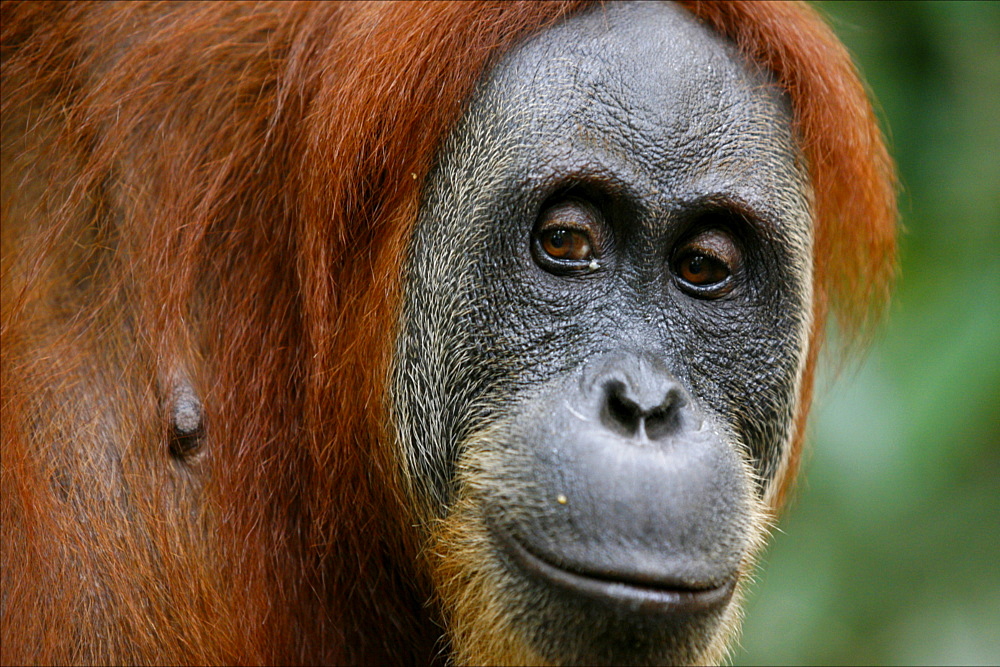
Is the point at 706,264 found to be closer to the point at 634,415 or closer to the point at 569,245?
the point at 569,245

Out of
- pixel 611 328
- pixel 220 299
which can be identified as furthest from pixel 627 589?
pixel 220 299

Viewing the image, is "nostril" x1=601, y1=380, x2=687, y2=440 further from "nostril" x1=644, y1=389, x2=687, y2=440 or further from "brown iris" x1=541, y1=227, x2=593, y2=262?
"brown iris" x1=541, y1=227, x2=593, y2=262

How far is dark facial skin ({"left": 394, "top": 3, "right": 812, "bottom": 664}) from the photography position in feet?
7.64

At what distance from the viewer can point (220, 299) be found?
110 inches

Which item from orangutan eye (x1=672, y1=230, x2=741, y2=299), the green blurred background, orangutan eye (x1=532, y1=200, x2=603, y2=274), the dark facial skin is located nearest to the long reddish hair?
the dark facial skin

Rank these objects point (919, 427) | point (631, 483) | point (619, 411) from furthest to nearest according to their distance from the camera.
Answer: point (919, 427)
point (619, 411)
point (631, 483)

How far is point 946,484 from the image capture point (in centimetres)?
438

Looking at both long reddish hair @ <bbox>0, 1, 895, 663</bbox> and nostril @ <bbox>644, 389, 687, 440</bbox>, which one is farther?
long reddish hair @ <bbox>0, 1, 895, 663</bbox>

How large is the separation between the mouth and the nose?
323mm

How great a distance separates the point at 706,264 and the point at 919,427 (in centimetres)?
199

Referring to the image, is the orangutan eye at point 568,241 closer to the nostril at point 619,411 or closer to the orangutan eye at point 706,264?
the orangutan eye at point 706,264

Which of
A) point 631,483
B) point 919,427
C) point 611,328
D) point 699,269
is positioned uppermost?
point 699,269

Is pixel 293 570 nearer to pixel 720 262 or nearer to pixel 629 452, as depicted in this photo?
pixel 629 452

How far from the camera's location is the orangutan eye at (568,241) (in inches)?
102
